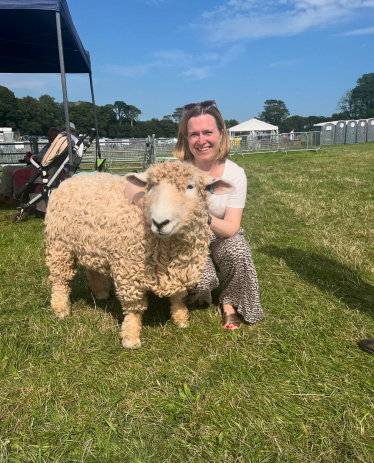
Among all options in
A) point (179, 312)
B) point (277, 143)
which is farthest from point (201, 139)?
point (277, 143)

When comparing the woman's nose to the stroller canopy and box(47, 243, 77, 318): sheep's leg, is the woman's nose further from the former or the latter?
the stroller canopy

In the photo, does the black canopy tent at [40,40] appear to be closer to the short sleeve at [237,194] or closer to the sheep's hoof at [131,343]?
the short sleeve at [237,194]

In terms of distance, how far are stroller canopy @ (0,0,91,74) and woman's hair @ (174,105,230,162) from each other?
11.6ft

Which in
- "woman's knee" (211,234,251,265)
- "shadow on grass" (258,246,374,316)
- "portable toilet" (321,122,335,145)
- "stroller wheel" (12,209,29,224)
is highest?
"portable toilet" (321,122,335,145)

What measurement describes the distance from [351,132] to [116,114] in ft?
255

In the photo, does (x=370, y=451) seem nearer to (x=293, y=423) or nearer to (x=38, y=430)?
(x=293, y=423)

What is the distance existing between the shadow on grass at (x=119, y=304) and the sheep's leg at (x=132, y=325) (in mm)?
301

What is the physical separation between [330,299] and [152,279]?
1.75 m

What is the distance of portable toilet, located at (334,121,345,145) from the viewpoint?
36025 millimetres

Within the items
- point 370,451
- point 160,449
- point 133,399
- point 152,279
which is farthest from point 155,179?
point 370,451

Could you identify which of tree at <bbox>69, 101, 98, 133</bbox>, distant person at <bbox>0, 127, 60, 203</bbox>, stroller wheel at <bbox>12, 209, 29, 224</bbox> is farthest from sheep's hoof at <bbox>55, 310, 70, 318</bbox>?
tree at <bbox>69, 101, 98, 133</bbox>

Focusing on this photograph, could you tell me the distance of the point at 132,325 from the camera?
8.11 ft

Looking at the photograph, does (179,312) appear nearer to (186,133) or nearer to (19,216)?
(186,133)

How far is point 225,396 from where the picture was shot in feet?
6.49
